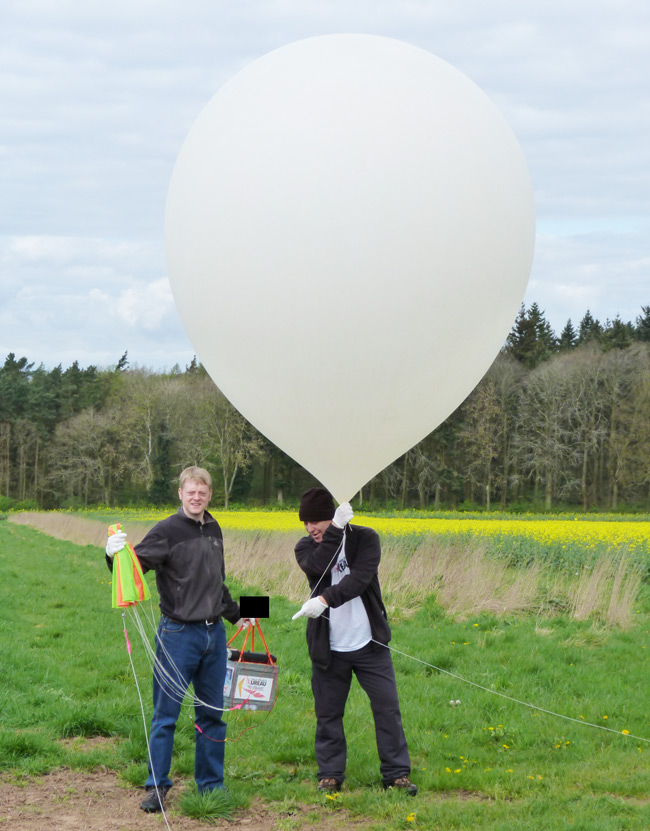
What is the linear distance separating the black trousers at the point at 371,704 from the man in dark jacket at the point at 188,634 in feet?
1.89

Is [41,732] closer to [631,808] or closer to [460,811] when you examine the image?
[460,811]

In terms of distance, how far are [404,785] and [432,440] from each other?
4636 centimetres

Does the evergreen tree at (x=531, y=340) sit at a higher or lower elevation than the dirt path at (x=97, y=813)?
higher

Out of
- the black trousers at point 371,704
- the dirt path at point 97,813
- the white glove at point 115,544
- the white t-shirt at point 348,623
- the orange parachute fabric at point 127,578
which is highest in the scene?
the white glove at point 115,544

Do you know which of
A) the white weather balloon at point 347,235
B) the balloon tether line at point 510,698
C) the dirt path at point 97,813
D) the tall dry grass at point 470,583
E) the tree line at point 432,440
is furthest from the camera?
the tree line at point 432,440

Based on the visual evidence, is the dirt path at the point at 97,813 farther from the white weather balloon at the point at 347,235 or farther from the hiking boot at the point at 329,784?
the white weather balloon at the point at 347,235

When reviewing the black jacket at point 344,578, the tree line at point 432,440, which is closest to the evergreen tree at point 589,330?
the tree line at point 432,440

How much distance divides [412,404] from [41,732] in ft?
11.2

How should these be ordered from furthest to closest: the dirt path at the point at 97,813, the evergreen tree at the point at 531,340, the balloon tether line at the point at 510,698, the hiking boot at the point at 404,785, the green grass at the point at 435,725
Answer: the evergreen tree at the point at 531,340
the balloon tether line at the point at 510,698
the hiking boot at the point at 404,785
the green grass at the point at 435,725
the dirt path at the point at 97,813

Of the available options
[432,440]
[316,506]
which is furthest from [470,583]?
[432,440]

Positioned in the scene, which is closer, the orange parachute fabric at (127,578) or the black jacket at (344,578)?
the orange parachute fabric at (127,578)

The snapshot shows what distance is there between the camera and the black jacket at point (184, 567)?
4.60 m

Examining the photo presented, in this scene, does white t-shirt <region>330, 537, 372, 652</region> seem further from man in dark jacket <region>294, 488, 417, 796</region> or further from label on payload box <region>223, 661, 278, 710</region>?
label on payload box <region>223, 661, 278, 710</region>

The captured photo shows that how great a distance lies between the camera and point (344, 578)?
472 centimetres
